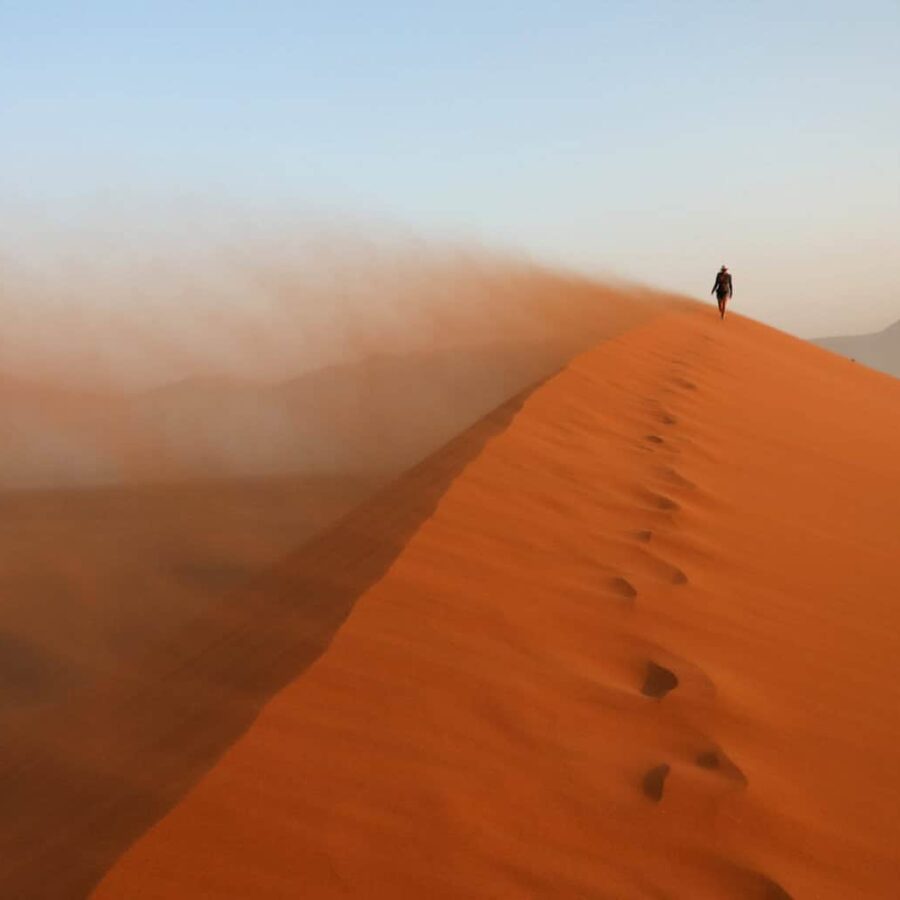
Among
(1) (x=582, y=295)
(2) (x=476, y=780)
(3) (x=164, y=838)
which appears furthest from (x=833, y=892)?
(1) (x=582, y=295)

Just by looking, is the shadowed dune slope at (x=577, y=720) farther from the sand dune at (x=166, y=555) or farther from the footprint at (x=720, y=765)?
the sand dune at (x=166, y=555)

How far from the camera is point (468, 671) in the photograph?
10.1 feet

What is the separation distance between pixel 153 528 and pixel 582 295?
14894mm

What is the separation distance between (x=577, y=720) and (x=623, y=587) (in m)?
1.17

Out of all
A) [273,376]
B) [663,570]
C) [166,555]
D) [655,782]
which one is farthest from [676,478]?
[273,376]

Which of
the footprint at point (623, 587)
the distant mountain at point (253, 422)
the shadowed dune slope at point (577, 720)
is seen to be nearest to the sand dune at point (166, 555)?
the distant mountain at point (253, 422)

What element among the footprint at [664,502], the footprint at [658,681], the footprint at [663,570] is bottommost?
the footprint at [658,681]

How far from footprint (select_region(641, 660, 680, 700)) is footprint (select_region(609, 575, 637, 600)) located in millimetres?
558

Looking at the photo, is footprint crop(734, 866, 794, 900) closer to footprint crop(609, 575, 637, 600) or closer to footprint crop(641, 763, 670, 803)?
footprint crop(641, 763, 670, 803)

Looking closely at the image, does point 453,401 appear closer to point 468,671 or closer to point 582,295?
point 468,671

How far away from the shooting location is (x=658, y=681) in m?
3.22

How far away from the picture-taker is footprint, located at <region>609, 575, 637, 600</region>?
3895 millimetres

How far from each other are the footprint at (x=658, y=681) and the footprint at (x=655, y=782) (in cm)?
42

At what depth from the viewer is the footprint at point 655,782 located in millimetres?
2562
